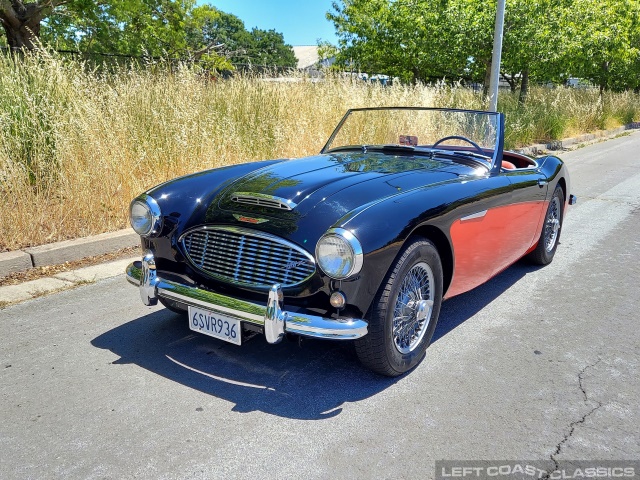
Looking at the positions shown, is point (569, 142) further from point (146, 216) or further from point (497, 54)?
point (146, 216)

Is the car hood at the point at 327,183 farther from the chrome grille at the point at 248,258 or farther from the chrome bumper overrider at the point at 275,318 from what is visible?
the chrome bumper overrider at the point at 275,318

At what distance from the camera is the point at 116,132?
259 inches

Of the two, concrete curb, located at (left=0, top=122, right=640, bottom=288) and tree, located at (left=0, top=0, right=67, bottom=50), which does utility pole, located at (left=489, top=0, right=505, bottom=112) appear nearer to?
concrete curb, located at (left=0, top=122, right=640, bottom=288)

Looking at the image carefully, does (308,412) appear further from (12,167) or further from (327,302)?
(12,167)

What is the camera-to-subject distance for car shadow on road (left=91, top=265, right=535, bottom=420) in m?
2.88

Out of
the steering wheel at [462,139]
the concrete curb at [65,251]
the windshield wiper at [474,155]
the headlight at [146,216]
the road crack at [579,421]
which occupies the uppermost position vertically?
the steering wheel at [462,139]

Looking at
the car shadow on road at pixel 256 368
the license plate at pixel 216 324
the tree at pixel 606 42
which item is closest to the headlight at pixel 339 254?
the license plate at pixel 216 324

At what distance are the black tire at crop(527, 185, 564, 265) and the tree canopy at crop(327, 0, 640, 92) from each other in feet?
26.6

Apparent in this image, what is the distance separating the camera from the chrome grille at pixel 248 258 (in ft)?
9.43

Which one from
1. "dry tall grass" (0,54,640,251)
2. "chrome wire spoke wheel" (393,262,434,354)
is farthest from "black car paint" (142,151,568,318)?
"dry tall grass" (0,54,640,251)

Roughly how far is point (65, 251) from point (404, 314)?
→ 3.41 meters

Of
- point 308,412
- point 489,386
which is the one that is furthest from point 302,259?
point 489,386

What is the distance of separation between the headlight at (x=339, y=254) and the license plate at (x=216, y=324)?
1.80ft

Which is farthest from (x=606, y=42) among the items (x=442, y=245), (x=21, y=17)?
(x=442, y=245)
